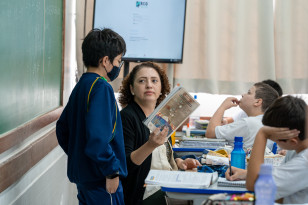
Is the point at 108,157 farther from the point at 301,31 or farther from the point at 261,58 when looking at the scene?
the point at 301,31

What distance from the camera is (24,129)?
6.34 feet

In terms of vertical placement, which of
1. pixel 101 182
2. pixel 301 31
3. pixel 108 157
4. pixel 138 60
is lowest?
pixel 101 182

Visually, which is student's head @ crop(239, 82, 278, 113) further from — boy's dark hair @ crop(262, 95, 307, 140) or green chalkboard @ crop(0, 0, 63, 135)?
boy's dark hair @ crop(262, 95, 307, 140)

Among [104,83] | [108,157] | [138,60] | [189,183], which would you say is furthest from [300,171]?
[138,60]

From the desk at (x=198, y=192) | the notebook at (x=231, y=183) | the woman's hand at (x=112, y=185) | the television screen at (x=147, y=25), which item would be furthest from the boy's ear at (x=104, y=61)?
the television screen at (x=147, y=25)

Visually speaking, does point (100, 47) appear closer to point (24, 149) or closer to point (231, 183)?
point (24, 149)

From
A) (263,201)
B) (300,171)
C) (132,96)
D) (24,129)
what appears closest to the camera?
(263,201)

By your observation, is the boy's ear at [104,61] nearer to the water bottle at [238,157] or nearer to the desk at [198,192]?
the desk at [198,192]

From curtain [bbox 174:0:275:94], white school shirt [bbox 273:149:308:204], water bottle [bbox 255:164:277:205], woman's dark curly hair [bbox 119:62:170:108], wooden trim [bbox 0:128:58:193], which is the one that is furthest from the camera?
curtain [bbox 174:0:275:94]

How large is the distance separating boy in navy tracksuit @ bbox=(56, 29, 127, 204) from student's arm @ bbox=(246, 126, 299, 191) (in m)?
0.53

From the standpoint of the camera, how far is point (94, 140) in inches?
64.2

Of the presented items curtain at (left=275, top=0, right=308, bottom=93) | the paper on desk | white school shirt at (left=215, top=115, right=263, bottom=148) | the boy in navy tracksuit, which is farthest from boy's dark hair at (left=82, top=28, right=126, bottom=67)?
curtain at (left=275, top=0, right=308, bottom=93)

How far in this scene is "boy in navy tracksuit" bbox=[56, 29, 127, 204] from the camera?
1.66 m

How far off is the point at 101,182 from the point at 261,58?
9.04ft
